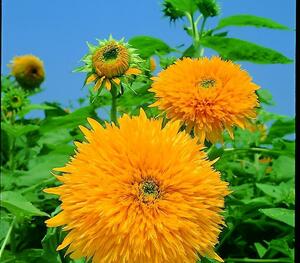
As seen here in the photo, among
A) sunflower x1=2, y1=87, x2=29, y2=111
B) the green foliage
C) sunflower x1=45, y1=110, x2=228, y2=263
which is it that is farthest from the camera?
sunflower x1=2, y1=87, x2=29, y2=111

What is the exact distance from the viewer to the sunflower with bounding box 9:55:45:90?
2818mm

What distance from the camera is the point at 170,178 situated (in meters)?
0.74

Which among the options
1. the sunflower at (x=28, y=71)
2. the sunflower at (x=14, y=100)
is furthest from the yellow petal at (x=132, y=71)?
the sunflower at (x=28, y=71)

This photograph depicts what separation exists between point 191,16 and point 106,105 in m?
0.25

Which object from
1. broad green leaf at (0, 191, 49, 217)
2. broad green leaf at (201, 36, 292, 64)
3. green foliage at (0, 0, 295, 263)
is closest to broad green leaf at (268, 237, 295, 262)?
green foliage at (0, 0, 295, 263)

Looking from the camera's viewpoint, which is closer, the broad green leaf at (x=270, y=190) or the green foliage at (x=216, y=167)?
the green foliage at (x=216, y=167)

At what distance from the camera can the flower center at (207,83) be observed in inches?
34.4

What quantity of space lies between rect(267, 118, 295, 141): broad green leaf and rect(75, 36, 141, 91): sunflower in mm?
985

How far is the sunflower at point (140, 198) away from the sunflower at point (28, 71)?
6.85ft

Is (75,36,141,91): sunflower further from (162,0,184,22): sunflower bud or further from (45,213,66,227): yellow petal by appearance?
(162,0,184,22): sunflower bud

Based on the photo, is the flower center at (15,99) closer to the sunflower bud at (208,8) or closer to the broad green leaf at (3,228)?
the sunflower bud at (208,8)

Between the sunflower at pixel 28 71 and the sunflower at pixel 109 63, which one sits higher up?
the sunflower at pixel 28 71

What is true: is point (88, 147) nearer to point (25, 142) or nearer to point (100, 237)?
point (100, 237)

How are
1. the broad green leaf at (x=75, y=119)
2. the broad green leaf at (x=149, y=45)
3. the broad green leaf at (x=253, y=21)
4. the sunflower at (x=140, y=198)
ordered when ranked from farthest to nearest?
the broad green leaf at (x=253, y=21) → the broad green leaf at (x=149, y=45) → the broad green leaf at (x=75, y=119) → the sunflower at (x=140, y=198)
